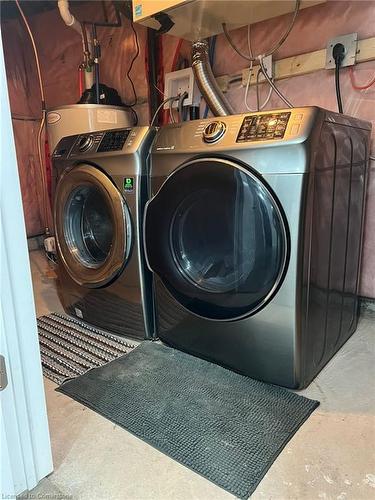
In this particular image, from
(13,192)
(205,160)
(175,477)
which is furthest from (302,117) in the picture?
(175,477)

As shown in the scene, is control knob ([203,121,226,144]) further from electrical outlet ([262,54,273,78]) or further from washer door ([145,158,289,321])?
electrical outlet ([262,54,273,78])

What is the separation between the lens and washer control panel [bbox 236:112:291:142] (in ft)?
3.37

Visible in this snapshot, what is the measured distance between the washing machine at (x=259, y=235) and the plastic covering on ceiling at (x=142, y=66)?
0.99ft

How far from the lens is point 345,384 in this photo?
1.20 meters

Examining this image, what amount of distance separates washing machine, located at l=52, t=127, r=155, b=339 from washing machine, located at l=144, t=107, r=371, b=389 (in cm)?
9

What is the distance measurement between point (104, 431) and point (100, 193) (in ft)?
3.08

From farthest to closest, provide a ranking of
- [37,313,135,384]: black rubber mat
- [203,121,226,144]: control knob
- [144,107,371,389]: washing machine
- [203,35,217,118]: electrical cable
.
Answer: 1. [203,35,217,118]: electrical cable
2. [37,313,135,384]: black rubber mat
3. [203,121,226,144]: control knob
4. [144,107,371,389]: washing machine

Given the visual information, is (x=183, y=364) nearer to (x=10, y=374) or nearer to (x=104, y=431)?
(x=104, y=431)

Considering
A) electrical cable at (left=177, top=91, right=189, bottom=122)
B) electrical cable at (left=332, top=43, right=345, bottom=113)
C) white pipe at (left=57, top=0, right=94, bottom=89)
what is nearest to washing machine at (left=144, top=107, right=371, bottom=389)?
electrical cable at (left=332, top=43, right=345, bottom=113)

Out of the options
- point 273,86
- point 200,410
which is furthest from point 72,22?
point 200,410

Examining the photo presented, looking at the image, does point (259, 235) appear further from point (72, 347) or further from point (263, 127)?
point (72, 347)

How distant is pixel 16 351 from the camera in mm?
746

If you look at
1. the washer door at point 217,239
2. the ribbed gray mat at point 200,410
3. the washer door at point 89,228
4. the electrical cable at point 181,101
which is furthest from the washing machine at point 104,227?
the electrical cable at point 181,101

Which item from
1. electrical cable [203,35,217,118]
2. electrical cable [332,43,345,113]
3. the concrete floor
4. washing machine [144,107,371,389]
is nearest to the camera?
the concrete floor
